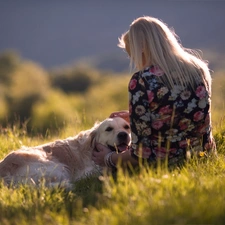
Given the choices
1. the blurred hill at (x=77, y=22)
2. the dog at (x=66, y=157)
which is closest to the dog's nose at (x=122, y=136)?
the dog at (x=66, y=157)

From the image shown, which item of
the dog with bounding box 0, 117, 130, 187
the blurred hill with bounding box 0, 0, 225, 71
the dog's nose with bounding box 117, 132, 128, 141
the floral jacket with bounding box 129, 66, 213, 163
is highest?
the blurred hill with bounding box 0, 0, 225, 71

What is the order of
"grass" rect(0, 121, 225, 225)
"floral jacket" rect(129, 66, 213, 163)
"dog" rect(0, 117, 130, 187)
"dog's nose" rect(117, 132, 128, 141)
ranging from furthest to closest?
"dog's nose" rect(117, 132, 128, 141) < "dog" rect(0, 117, 130, 187) < "floral jacket" rect(129, 66, 213, 163) < "grass" rect(0, 121, 225, 225)

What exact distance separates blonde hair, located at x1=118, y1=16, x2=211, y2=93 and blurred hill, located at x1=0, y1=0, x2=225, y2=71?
354 ft

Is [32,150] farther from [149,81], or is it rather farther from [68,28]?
[68,28]

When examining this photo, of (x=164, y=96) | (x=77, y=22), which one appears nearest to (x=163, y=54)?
(x=164, y=96)

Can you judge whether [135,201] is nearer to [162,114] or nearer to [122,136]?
[162,114]

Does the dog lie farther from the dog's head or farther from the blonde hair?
the blonde hair

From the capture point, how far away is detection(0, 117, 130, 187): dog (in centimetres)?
421

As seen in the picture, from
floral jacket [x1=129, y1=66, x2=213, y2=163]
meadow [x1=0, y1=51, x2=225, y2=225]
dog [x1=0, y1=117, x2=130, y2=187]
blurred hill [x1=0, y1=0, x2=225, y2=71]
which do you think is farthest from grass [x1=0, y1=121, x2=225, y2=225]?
blurred hill [x1=0, y1=0, x2=225, y2=71]

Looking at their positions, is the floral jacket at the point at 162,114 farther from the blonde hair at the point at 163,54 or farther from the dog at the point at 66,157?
the dog at the point at 66,157

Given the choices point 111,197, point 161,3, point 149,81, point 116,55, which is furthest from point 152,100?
point 161,3

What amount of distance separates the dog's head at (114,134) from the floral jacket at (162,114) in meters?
0.71

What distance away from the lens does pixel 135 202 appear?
9.01ft

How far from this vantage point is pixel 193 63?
381 centimetres
